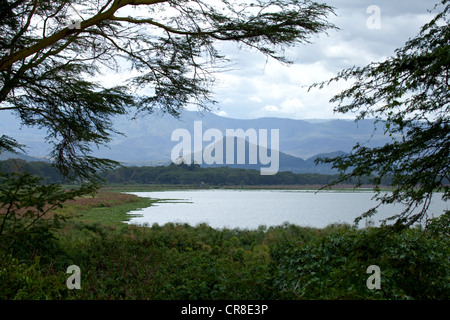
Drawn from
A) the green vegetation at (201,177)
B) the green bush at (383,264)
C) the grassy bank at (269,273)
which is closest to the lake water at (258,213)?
the green bush at (383,264)

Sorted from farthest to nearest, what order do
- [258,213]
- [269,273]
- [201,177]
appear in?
1. [201,177]
2. [258,213]
3. [269,273]

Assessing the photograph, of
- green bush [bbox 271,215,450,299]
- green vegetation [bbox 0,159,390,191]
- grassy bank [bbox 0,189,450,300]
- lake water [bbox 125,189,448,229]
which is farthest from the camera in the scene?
green vegetation [bbox 0,159,390,191]

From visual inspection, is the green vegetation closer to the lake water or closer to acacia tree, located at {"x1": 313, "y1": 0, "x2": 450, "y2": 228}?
the lake water

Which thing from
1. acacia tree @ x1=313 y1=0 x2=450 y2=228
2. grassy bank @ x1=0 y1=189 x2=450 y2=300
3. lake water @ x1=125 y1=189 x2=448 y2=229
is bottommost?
lake water @ x1=125 y1=189 x2=448 y2=229

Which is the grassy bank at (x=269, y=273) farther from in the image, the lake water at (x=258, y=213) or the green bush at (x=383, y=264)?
the lake water at (x=258, y=213)

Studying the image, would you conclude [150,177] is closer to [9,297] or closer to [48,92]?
[48,92]

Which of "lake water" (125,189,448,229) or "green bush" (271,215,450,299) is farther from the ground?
"green bush" (271,215,450,299)

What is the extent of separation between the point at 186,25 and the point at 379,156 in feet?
16.4

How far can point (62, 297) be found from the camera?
3918 millimetres

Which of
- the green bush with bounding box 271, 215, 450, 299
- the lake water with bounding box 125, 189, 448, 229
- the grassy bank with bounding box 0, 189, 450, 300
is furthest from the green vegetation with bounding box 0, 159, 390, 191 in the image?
the green bush with bounding box 271, 215, 450, 299

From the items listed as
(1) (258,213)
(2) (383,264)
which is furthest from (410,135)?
(1) (258,213)

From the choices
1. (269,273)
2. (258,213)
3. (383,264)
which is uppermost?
(383,264)

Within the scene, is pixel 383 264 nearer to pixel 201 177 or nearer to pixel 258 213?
pixel 258 213

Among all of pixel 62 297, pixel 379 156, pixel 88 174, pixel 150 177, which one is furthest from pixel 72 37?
pixel 150 177
